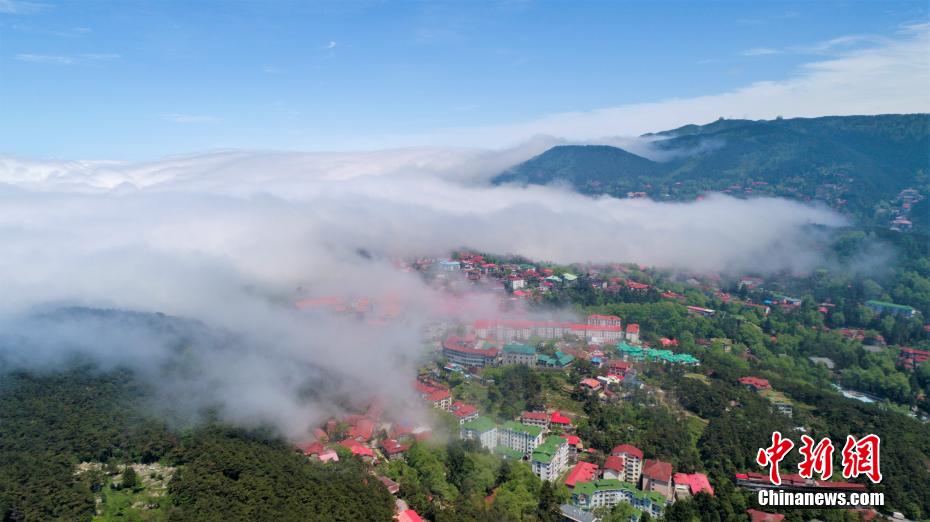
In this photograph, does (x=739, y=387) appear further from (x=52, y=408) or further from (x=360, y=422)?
(x=52, y=408)

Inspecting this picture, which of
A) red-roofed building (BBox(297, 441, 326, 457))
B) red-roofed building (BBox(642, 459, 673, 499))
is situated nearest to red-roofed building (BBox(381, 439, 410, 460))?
red-roofed building (BBox(297, 441, 326, 457))

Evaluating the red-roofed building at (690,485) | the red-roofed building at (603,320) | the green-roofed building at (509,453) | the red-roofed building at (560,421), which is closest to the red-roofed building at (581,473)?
the green-roofed building at (509,453)

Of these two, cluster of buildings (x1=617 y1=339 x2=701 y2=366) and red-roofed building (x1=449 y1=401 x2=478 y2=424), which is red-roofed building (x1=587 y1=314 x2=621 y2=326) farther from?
red-roofed building (x1=449 y1=401 x2=478 y2=424)

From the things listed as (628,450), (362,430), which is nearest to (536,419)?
(628,450)

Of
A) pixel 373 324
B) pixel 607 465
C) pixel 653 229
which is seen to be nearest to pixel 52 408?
pixel 373 324

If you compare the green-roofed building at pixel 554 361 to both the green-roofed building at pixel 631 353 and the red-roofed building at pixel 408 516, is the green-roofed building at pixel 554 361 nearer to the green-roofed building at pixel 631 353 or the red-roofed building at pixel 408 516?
the green-roofed building at pixel 631 353
